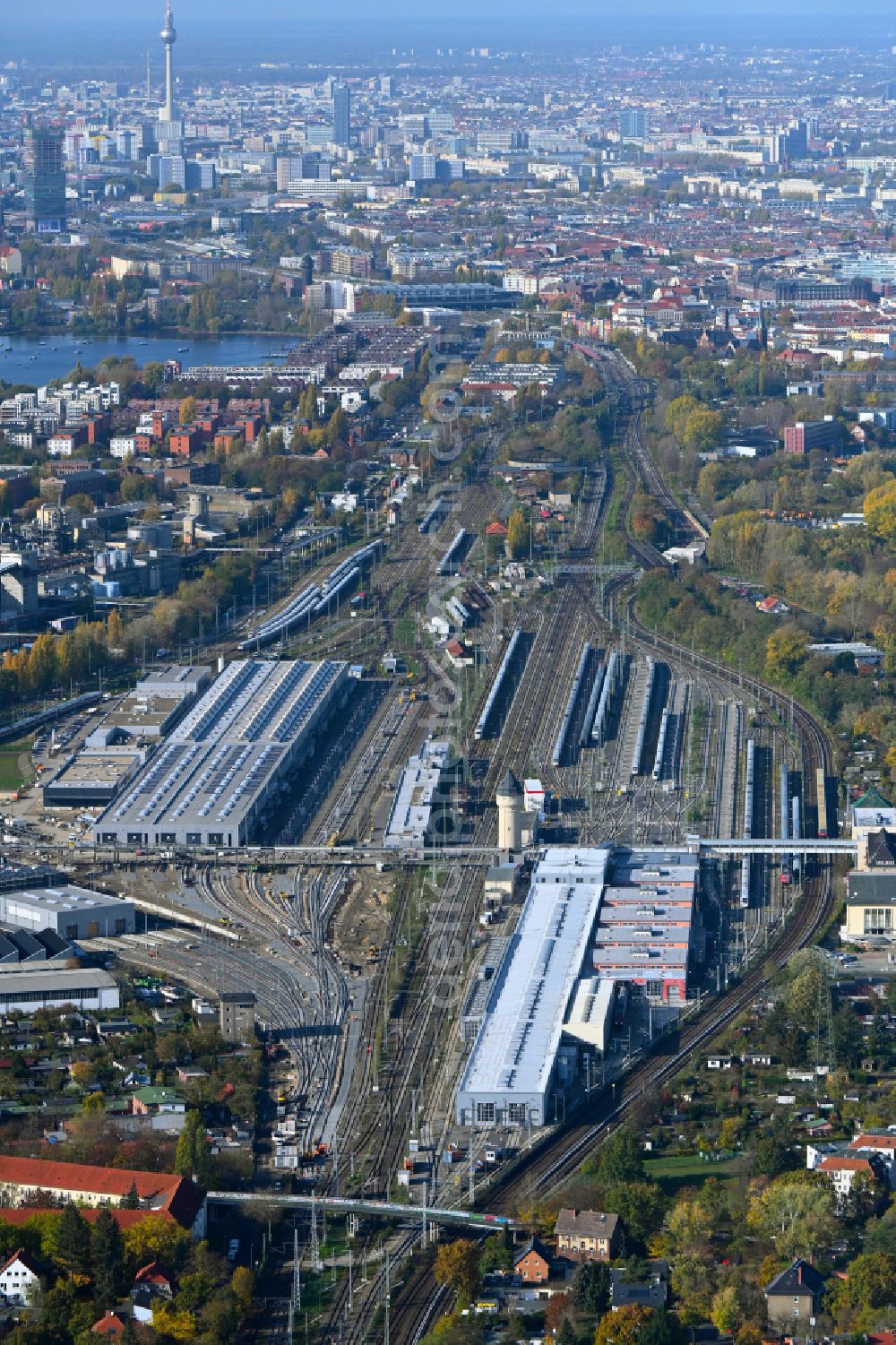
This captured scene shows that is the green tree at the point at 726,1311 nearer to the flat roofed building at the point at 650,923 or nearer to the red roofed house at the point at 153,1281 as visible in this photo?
the red roofed house at the point at 153,1281

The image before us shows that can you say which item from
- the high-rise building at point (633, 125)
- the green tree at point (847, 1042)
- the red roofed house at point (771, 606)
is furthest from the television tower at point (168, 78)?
the green tree at point (847, 1042)

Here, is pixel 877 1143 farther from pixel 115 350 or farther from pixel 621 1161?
pixel 115 350

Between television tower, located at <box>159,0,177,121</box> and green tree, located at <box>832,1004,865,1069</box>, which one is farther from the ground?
green tree, located at <box>832,1004,865,1069</box>

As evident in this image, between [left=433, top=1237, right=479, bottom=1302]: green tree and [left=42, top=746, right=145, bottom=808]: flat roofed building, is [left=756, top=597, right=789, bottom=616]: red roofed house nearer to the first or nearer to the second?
[left=42, top=746, right=145, bottom=808]: flat roofed building

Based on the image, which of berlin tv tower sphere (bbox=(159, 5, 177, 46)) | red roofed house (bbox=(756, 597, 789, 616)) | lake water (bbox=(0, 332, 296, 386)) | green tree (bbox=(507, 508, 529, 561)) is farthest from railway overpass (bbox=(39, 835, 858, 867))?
berlin tv tower sphere (bbox=(159, 5, 177, 46))

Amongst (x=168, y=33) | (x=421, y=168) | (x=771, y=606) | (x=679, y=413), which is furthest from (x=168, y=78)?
(x=771, y=606)

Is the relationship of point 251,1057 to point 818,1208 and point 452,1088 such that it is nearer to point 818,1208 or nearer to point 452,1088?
point 452,1088
